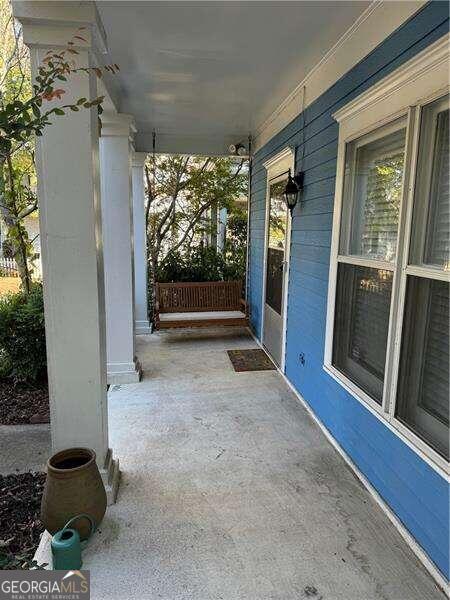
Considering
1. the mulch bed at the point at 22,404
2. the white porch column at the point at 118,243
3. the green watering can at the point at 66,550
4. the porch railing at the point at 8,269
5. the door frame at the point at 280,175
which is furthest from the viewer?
the porch railing at the point at 8,269

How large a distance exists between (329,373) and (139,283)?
3.52 meters

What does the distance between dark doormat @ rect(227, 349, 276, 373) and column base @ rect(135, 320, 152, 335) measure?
1.47 metres

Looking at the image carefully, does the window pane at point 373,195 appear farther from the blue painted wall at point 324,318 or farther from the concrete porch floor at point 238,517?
the concrete porch floor at point 238,517

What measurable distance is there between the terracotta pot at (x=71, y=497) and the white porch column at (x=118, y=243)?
1.94 meters

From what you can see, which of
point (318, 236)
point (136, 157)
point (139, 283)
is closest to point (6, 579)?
point (318, 236)

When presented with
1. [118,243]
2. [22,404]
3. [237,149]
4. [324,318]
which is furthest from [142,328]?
[324,318]

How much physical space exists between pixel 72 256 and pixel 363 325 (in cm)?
174

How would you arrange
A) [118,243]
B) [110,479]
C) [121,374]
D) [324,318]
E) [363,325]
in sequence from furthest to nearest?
[121,374], [118,243], [324,318], [363,325], [110,479]

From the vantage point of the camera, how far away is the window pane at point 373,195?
2.01m

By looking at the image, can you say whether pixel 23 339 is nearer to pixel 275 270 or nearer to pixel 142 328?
pixel 142 328

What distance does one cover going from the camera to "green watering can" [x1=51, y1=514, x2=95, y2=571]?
1537 millimetres

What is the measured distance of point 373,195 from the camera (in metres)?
2.25

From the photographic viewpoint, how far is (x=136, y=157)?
5.14 m

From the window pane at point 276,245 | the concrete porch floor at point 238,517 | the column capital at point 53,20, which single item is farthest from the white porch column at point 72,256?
the window pane at point 276,245
